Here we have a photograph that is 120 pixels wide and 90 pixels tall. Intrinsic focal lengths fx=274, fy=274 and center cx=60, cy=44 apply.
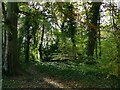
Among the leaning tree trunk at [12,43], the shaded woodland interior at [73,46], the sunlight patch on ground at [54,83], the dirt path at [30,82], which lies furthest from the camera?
the leaning tree trunk at [12,43]

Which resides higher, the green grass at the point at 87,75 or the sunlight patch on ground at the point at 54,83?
the green grass at the point at 87,75

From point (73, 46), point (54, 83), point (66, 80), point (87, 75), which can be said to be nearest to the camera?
point (54, 83)

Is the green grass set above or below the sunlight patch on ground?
above

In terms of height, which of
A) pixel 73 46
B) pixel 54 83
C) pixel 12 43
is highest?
pixel 12 43

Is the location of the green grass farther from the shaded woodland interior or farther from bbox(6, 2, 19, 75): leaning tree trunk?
bbox(6, 2, 19, 75): leaning tree trunk

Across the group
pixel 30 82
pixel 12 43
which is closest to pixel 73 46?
pixel 12 43

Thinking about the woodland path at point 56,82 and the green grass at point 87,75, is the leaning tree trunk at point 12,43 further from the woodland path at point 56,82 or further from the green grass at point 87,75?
the green grass at point 87,75

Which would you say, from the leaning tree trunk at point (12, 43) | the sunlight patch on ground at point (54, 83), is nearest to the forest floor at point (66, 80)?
the sunlight patch on ground at point (54, 83)

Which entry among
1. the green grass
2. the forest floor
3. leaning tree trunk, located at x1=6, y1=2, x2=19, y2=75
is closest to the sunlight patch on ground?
the forest floor

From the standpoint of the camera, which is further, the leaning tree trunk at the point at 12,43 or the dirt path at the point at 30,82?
the leaning tree trunk at the point at 12,43

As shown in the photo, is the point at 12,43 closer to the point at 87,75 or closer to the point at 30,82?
the point at 30,82

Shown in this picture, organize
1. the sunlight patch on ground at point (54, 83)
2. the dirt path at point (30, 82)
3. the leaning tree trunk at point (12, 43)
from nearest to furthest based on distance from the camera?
the dirt path at point (30, 82)
the sunlight patch on ground at point (54, 83)
the leaning tree trunk at point (12, 43)

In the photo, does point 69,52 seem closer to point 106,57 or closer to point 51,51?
point 51,51

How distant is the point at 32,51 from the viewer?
13039 millimetres
